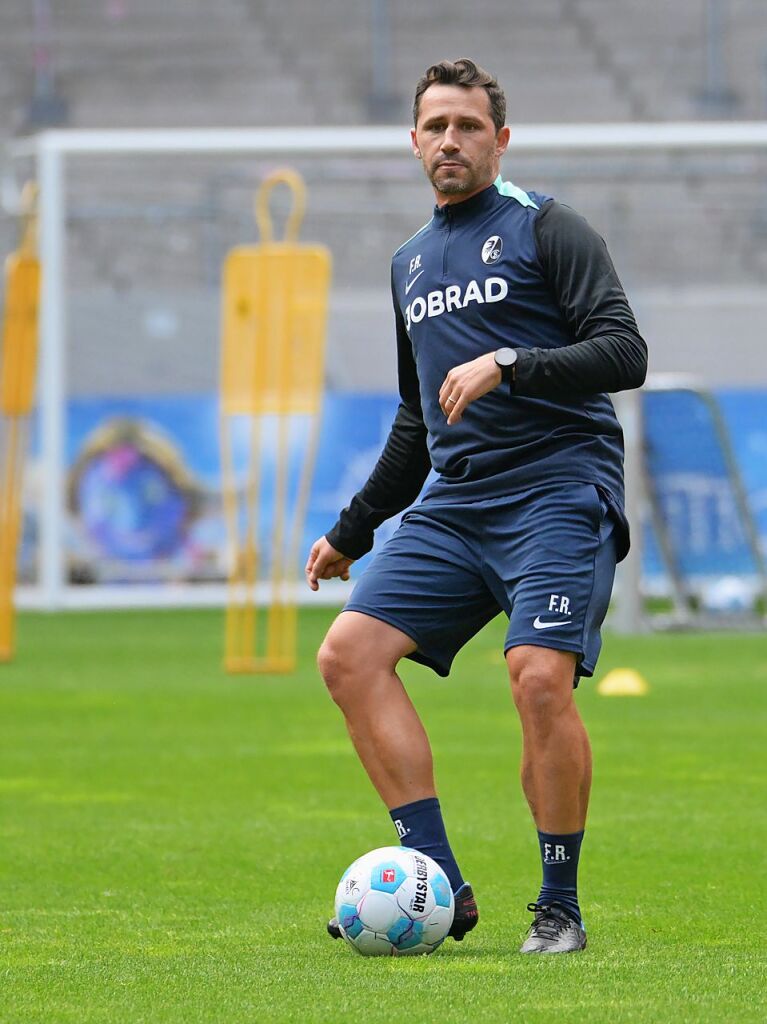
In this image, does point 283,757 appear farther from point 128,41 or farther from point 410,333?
point 128,41

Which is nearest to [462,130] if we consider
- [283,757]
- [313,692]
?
[283,757]

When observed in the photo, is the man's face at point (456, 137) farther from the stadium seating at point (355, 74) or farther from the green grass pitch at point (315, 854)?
the stadium seating at point (355, 74)

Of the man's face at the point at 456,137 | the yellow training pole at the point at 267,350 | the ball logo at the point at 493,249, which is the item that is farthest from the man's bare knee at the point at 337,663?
the yellow training pole at the point at 267,350

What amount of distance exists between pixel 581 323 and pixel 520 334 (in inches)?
6.7

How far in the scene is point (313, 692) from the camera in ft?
35.4

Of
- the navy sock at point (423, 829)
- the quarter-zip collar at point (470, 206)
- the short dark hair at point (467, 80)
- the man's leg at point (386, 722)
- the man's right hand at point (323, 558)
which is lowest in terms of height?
the navy sock at point (423, 829)

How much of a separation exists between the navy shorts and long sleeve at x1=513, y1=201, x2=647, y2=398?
11.0 inches

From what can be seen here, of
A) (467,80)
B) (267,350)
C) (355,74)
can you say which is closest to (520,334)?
(467,80)

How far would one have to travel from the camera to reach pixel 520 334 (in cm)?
420

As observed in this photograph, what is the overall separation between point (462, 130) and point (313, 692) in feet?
22.4

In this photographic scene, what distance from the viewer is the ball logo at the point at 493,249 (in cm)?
420

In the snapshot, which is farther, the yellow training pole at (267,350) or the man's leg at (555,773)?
the yellow training pole at (267,350)

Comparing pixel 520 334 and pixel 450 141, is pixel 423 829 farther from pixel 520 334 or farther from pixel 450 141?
pixel 450 141

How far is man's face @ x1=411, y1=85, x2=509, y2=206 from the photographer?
4.18 m
